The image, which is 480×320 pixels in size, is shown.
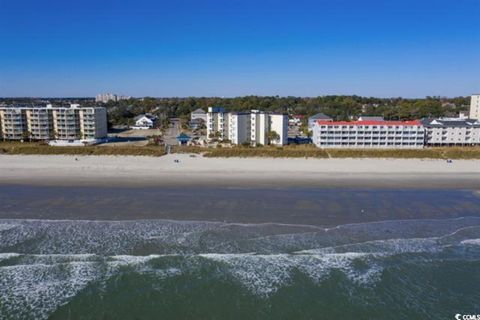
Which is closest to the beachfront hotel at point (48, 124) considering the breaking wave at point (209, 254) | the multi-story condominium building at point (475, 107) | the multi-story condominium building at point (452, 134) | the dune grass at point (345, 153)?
the dune grass at point (345, 153)

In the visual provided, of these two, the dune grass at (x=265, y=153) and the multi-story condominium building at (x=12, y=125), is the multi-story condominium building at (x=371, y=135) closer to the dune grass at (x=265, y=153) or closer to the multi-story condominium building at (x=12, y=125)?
the dune grass at (x=265, y=153)

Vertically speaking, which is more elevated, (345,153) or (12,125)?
(12,125)

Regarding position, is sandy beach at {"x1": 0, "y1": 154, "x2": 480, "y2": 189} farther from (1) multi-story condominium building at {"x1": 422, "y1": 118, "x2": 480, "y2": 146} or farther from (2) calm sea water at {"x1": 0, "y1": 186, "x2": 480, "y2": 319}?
(1) multi-story condominium building at {"x1": 422, "y1": 118, "x2": 480, "y2": 146}

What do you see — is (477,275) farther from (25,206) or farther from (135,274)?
(25,206)

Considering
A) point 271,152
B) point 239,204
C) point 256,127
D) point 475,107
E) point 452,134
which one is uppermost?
point 475,107

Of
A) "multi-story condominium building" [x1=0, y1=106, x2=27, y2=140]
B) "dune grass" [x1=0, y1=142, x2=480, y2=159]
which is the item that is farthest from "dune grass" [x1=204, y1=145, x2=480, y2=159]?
"multi-story condominium building" [x1=0, y1=106, x2=27, y2=140]

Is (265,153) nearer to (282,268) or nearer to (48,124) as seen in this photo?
(282,268)

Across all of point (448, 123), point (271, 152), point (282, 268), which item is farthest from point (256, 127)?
point (282, 268)
